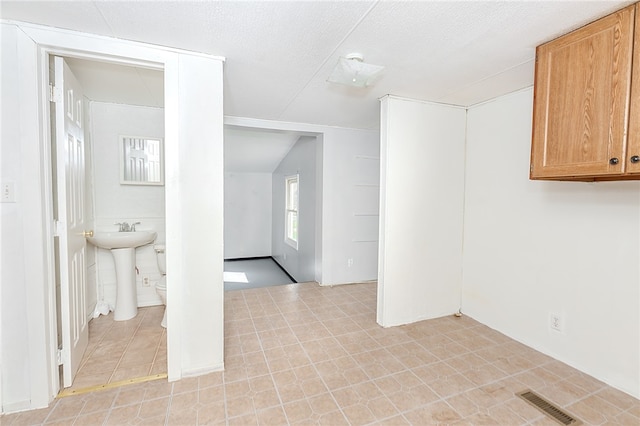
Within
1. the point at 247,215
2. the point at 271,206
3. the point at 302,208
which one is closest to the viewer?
the point at 302,208

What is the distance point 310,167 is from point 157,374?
10.7 feet

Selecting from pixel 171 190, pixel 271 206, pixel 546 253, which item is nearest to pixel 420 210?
pixel 546 253

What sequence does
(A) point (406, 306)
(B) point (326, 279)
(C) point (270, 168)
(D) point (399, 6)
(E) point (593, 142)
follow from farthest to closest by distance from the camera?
(C) point (270, 168), (B) point (326, 279), (A) point (406, 306), (E) point (593, 142), (D) point (399, 6)

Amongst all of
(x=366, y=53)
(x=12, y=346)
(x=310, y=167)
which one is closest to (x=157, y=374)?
(x=12, y=346)

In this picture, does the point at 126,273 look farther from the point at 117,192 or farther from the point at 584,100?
the point at 584,100

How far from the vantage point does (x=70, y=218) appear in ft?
6.15

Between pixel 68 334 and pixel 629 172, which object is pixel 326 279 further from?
pixel 629 172

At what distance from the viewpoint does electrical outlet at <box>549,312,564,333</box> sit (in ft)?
7.25

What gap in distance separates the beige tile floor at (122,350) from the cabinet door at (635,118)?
9.85 feet

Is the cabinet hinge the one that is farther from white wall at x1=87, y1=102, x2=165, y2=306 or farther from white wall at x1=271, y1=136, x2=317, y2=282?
white wall at x1=271, y1=136, x2=317, y2=282

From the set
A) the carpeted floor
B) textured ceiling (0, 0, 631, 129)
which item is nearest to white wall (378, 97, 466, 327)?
textured ceiling (0, 0, 631, 129)

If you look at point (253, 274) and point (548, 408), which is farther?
point (253, 274)

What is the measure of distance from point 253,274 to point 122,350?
150 inches

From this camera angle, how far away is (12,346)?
1.62 m
